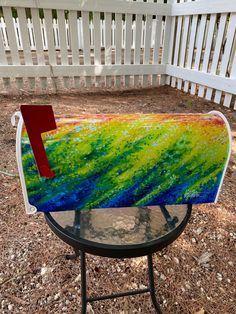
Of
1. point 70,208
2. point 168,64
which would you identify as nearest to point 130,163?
point 70,208

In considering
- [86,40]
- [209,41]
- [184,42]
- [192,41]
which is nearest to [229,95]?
[209,41]

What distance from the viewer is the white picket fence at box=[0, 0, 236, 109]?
368 cm

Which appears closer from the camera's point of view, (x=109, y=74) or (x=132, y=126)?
(x=132, y=126)

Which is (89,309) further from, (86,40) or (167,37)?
(167,37)

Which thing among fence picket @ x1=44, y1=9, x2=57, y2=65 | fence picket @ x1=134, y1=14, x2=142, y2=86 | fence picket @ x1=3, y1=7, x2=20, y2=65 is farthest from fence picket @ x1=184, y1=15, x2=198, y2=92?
fence picket @ x1=3, y1=7, x2=20, y2=65

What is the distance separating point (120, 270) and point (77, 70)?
3.51 meters

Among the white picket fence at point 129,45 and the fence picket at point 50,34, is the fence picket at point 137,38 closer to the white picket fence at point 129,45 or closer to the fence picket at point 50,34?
the white picket fence at point 129,45

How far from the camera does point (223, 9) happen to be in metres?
3.44

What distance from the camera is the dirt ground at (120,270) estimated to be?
1280mm

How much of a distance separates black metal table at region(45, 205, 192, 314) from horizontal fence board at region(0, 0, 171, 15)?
3.69 m

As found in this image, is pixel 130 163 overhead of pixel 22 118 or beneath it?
beneath

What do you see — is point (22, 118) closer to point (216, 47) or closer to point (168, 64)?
point (216, 47)

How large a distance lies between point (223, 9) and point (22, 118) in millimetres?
3567

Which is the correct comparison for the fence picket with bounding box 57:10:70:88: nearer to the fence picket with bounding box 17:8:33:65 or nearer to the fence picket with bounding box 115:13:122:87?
the fence picket with bounding box 17:8:33:65
